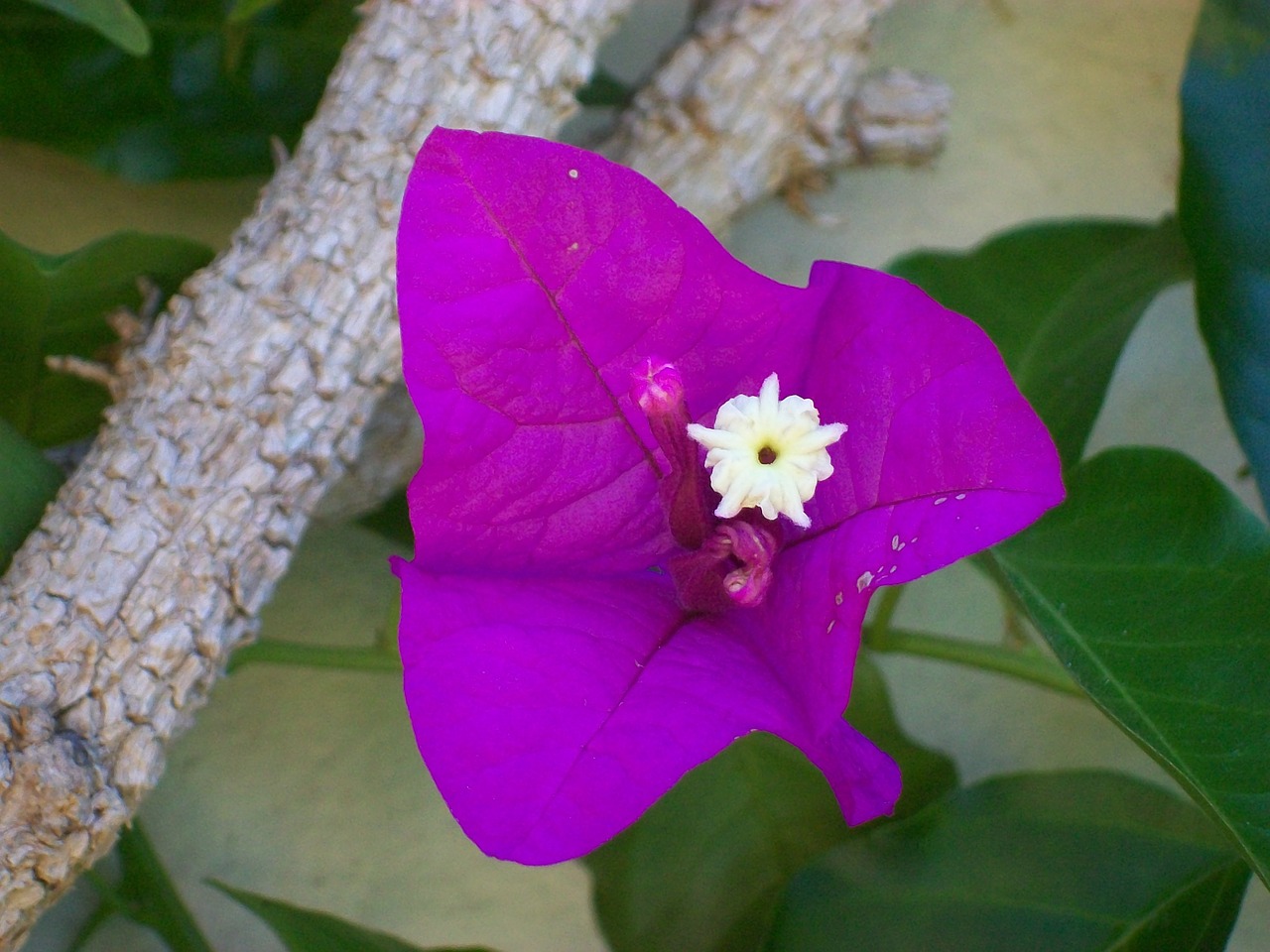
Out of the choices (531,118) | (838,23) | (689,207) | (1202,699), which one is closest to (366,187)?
(531,118)

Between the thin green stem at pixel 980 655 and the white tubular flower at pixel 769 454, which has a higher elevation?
the white tubular flower at pixel 769 454

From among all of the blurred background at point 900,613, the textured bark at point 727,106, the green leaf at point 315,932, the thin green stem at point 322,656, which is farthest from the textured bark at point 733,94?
the green leaf at point 315,932

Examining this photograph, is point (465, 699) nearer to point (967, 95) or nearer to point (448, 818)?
point (448, 818)

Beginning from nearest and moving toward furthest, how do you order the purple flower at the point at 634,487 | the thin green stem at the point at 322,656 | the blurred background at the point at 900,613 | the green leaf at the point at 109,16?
the purple flower at the point at 634,487 → the green leaf at the point at 109,16 → the thin green stem at the point at 322,656 → the blurred background at the point at 900,613

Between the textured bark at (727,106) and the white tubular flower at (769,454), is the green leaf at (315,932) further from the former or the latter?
the white tubular flower at (769,454)

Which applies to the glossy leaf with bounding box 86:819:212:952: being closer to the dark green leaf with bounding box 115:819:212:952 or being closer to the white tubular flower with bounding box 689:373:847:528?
the dark green leaf with bounding box 115:819:212:952

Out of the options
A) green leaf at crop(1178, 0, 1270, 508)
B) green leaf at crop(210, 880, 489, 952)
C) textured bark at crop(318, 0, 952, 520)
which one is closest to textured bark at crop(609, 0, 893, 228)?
textured bark at crop(318, 0, 952, 520)
